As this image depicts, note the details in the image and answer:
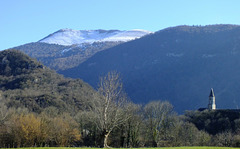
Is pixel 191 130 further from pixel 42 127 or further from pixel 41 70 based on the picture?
pixel 41 70

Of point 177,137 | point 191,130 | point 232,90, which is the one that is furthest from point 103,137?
point 232,90

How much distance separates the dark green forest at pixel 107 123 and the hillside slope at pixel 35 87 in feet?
1.28

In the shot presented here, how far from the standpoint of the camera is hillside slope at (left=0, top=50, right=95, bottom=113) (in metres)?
108

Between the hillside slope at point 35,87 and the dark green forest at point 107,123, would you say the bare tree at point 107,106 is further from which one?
the hillside slope at point 35,87

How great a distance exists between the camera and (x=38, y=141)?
2179 inches

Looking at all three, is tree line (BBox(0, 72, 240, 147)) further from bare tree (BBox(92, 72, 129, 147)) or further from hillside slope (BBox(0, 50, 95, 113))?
hillside slope (BBox(0, 50, 95, 113))

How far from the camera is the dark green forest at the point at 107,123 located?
3825 centimetres

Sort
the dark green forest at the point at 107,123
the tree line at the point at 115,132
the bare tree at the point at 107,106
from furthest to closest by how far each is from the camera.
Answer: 1. the tree line at the point at 115,132
2. the dark green forest at the point at 107,123
3. the bare tree at the point at 107,106

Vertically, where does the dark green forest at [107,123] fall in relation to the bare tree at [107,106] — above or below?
below

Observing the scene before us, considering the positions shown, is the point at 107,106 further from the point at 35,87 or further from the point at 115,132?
the point at 35,87

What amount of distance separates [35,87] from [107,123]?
355 feet

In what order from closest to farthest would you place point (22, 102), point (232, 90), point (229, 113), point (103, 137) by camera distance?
point (103, 137)
point (229, 113)
point (22, 102)
point (232, 90)

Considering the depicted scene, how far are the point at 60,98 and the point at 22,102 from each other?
18848 millimetres

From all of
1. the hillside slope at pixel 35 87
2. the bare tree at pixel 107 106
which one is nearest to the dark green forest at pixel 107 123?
the bare tree at pixel 107 106
